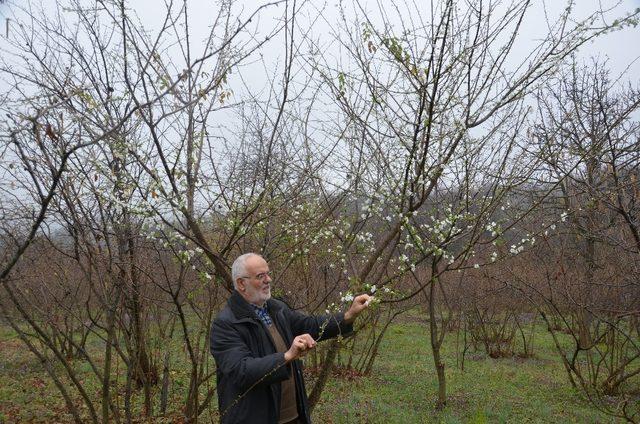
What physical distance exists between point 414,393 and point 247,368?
6.76 m

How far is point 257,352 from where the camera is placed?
2979 millimetres

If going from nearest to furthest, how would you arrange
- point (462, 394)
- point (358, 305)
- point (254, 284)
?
point (254, 284), point (358, 305), point (462, 394)

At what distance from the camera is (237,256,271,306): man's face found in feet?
10.2

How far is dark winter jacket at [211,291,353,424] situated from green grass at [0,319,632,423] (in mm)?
3867

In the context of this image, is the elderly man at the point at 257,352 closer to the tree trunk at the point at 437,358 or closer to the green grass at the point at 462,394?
the tree trunk at the point at 437,358

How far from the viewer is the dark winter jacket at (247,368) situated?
267cm

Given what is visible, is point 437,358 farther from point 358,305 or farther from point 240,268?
point 240,268

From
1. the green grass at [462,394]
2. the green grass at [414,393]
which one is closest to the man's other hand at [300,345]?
the green grass at [414,393]

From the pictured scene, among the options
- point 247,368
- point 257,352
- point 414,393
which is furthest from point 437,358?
point 247,368

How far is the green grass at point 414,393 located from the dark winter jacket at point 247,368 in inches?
152

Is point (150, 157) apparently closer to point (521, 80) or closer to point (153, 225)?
point (153, 225)

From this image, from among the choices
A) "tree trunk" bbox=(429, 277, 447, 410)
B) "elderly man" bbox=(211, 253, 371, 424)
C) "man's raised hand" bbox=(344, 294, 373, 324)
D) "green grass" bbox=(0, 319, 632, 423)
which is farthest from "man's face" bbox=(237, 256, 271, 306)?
"green grass" bbox=(0, 319, 632, 423)

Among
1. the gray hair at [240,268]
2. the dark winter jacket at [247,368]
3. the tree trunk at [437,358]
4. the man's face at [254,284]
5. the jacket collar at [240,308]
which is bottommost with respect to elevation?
the tree trunk at [437,358]

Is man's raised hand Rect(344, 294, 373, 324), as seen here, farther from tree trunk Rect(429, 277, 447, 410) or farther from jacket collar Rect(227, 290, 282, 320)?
tree trunk Rect(429, 277, 447, 410)
